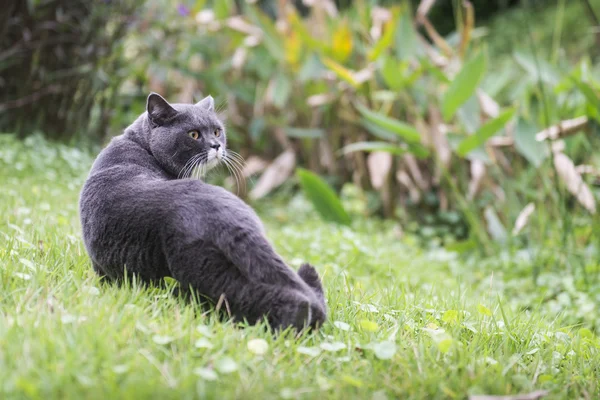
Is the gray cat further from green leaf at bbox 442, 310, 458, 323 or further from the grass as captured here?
green leaf at bbox 442, 310, 458, 323

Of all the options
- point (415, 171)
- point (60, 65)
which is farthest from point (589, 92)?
point (60, 65)

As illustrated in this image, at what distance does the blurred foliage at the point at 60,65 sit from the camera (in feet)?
15.7

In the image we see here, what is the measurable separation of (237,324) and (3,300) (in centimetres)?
74

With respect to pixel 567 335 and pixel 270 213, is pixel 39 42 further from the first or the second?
pixel 567 335

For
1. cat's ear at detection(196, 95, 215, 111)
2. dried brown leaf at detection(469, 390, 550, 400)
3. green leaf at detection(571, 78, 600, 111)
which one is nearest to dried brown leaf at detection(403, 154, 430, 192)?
green leaf at detection(571, 78, 600, 111)

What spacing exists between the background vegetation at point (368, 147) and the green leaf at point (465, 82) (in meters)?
0.01

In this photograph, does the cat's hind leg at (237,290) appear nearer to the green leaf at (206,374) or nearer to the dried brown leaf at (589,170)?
the green leaf at (206,374)

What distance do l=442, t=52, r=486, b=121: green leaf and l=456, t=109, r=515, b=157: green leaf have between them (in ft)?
0.98

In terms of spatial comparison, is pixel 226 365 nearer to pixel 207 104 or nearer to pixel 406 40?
pixel 207 104

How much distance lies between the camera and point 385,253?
397cm

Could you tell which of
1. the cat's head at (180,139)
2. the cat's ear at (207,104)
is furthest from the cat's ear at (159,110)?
the cat's ear at (207,104)

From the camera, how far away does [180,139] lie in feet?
7.48

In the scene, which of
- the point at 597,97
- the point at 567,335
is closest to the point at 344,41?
the point at 597,97

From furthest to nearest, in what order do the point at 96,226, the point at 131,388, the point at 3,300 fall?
the point at 96,226
the point at 3,300
the point at 131,388
